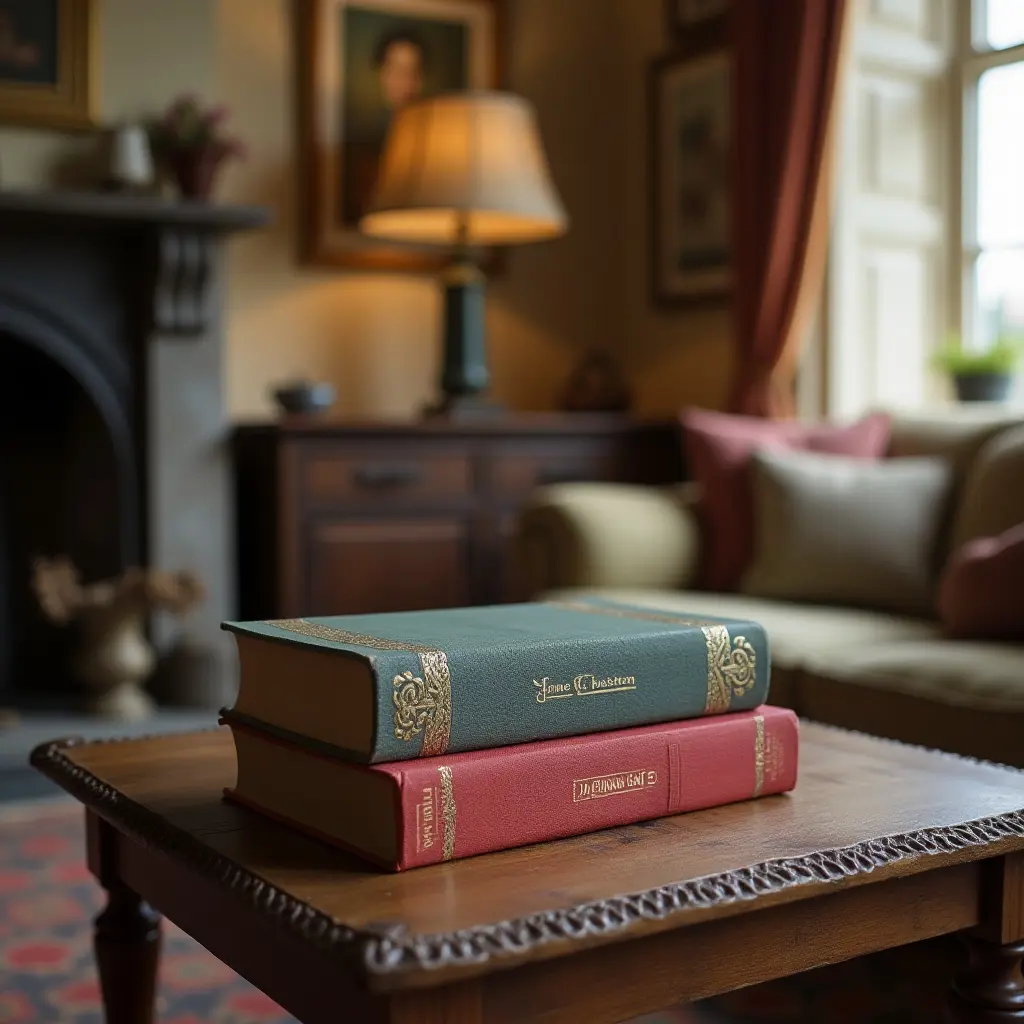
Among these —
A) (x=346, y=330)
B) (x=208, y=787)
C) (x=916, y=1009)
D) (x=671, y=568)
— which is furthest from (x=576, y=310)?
(x=208, y=787)

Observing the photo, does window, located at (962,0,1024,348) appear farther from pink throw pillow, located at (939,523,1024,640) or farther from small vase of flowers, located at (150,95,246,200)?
small vase of flowers, located at (150,95,246,200)

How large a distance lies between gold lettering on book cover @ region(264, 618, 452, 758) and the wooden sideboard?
260 cm

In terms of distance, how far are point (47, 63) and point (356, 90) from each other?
0.99 m

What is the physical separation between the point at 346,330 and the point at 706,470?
1551 millimetres

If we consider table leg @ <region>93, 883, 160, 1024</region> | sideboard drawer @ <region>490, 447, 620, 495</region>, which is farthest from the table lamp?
table leg @ <region>93, 883, 160, 1024</region>

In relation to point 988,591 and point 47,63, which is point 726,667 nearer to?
point 988,591

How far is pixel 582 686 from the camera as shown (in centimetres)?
110

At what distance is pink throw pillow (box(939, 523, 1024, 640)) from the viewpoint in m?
2.33

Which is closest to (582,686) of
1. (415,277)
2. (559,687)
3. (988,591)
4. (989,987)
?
(559,687)

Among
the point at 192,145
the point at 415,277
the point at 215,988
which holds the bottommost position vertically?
the point at 215,988

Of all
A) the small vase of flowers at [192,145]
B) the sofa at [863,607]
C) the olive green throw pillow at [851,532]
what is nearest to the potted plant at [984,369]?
the sofa at [863,607]

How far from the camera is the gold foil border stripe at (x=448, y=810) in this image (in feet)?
3.30

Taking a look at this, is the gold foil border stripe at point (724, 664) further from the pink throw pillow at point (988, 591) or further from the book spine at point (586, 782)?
the pink throw pillow at point (988, 591)

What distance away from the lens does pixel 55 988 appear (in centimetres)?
202
